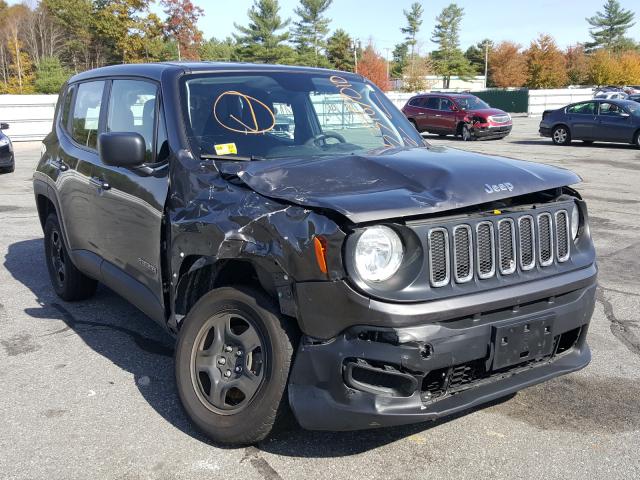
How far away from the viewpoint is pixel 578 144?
76.9 ft

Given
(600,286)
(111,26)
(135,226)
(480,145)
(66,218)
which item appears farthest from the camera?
(111,26)

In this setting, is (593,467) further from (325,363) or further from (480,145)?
(480,145)

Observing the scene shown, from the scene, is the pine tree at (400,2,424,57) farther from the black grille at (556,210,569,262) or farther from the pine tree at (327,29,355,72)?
the black grille at (556,210,569,262)

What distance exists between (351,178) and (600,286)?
414cm

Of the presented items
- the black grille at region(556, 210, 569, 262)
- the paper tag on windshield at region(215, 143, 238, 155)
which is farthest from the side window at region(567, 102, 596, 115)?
the paper tag on windshield at region(215, 143, 238, 155)

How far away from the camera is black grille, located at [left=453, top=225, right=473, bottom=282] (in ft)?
9.76

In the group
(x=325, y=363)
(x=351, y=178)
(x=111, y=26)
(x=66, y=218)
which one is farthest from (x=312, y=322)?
(x=111, y=26)

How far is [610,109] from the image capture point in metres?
21.7

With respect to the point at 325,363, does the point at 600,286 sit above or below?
below

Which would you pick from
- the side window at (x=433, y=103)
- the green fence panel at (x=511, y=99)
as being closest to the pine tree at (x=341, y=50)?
the green fence panel at (x=511, y=99)

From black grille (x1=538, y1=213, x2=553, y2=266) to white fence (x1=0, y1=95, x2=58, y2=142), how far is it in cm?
2524

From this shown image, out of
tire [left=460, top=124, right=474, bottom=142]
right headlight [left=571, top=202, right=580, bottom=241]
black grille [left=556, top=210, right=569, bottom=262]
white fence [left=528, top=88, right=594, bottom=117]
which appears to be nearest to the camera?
black grille [left=556, top=210, right=569, bottom=262]

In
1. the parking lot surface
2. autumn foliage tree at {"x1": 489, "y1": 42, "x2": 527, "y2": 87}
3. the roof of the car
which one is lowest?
the parking lot surface

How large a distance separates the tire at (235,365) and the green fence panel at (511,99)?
47263 millimetres
